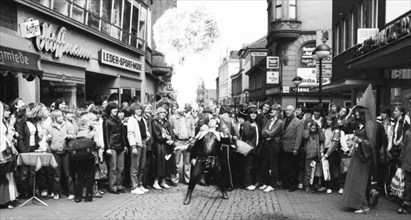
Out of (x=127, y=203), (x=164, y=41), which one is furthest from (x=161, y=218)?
(x=164, y=41)

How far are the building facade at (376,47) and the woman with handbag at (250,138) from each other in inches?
143

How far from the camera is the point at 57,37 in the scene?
56.2ft

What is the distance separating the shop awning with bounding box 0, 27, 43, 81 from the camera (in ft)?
40.1

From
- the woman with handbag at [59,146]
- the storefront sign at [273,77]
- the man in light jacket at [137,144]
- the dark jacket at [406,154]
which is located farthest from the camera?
the storefront sign at [273,77]

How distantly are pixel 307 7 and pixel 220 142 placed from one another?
35098mm

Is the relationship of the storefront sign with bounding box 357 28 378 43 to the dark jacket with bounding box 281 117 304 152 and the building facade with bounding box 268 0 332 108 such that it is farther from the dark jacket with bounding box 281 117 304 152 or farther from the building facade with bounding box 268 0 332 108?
the building facade with bounding box 268 0 332 108

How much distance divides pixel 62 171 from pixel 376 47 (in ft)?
34.5

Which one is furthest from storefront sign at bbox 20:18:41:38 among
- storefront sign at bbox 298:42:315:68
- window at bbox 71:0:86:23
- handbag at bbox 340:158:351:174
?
storefront sign at bbox 298:42:315:68

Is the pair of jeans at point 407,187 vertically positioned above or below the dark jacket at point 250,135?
below

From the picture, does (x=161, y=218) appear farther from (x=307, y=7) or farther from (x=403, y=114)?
(x=307, y=7)

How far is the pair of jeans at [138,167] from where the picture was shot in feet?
34.7

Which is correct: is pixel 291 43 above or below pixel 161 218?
above

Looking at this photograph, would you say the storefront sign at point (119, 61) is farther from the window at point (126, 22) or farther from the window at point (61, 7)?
the window at point (61, 7)

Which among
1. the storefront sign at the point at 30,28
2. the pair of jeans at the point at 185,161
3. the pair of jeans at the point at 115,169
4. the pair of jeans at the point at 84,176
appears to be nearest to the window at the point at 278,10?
the storefront sign at the point at 30,28
